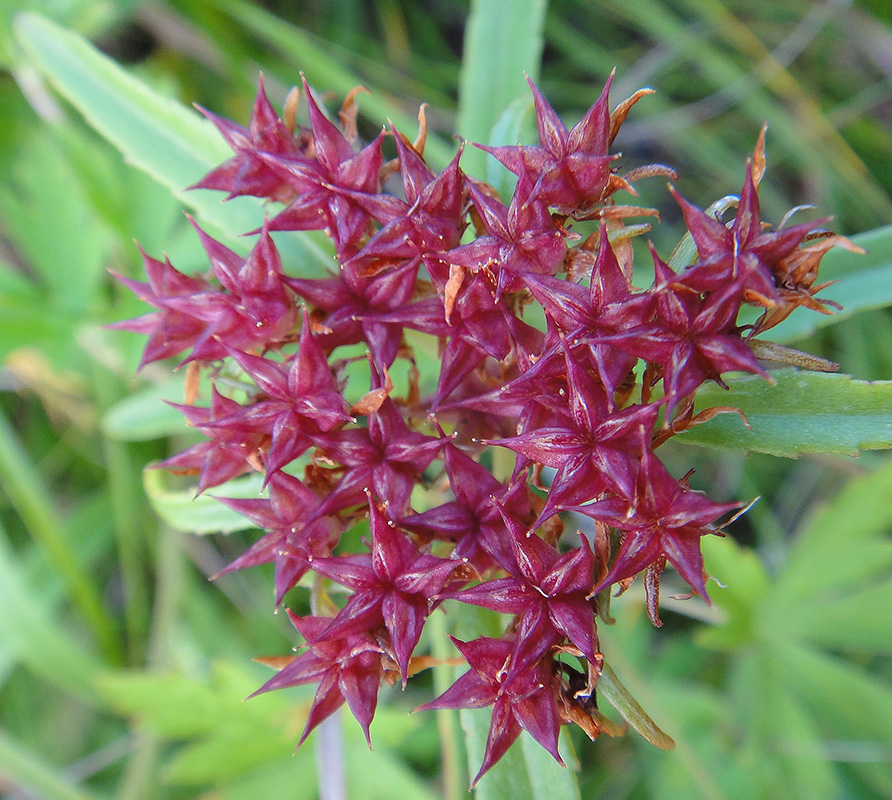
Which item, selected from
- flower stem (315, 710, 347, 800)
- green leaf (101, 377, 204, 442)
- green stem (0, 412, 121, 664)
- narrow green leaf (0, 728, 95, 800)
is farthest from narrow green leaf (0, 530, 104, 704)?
flower stem (315, 710, 347, 800)

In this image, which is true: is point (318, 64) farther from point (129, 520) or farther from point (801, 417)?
point (801, 417)

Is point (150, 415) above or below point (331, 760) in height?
above

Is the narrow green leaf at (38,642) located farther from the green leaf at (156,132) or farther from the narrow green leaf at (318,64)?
the narrow green leaf at (318,64)

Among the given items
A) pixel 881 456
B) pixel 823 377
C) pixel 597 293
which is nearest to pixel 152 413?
pixel 597 293

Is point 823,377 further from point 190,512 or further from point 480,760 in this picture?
point 190,512

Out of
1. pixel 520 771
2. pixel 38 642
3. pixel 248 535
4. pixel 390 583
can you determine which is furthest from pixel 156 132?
pixel 38 642

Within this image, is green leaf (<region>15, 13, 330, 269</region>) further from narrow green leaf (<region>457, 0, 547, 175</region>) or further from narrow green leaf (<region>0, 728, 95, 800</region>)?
narrow green leaf (<region>0, 728, 95, 800</region>)
